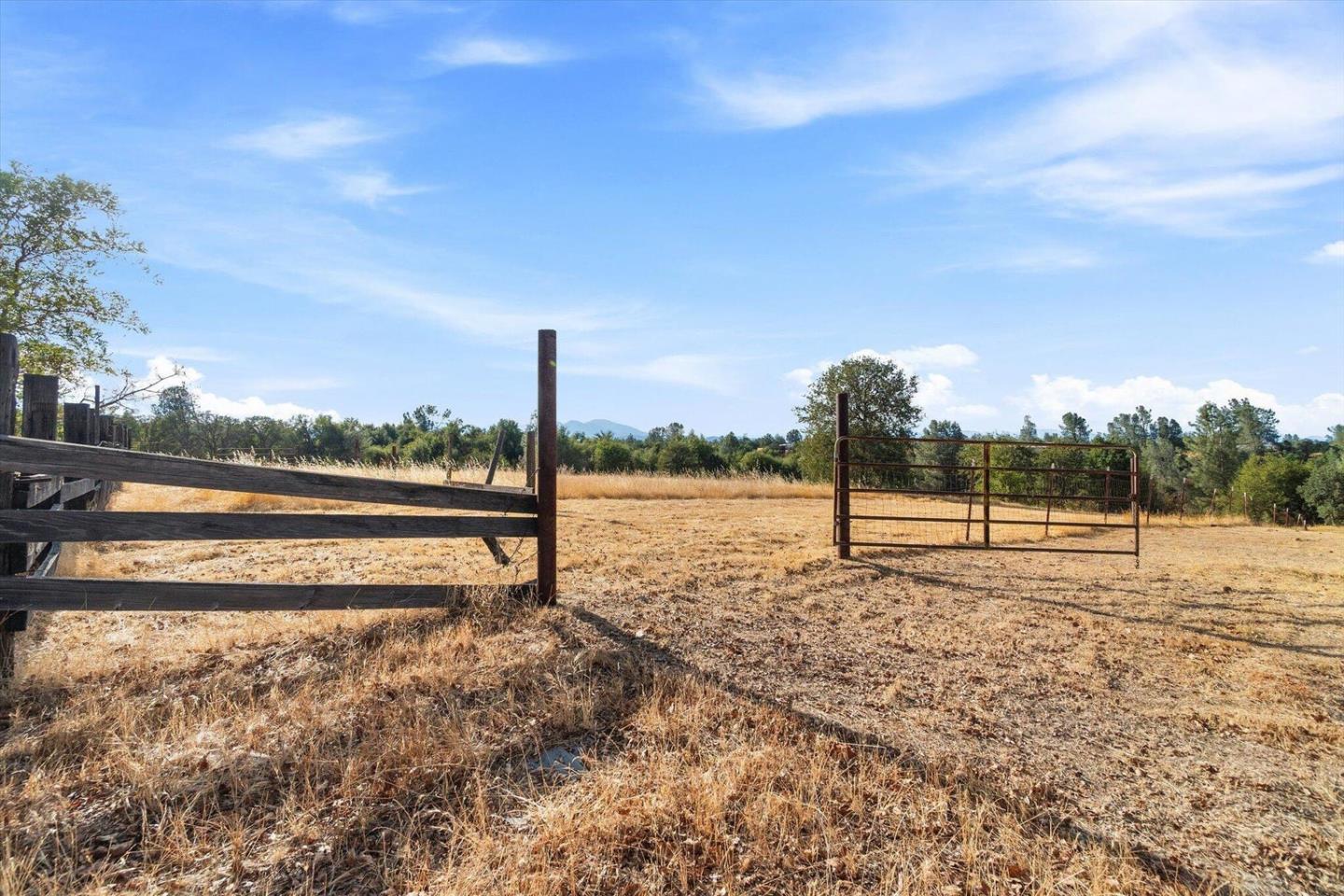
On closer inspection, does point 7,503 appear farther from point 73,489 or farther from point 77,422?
point 77,422

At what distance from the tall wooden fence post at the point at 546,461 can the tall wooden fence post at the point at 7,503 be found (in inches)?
133

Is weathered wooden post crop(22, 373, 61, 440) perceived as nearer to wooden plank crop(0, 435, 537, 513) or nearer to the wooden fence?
the wooden fence

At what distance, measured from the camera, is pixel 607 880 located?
8.55 feet

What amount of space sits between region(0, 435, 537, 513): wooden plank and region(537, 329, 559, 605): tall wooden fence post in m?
0.70

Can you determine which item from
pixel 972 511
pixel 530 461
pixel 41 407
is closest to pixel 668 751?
pixel 41 407

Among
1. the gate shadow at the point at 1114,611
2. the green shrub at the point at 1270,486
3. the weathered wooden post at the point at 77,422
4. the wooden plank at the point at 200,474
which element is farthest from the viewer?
the green shrub at the point at 1270,486

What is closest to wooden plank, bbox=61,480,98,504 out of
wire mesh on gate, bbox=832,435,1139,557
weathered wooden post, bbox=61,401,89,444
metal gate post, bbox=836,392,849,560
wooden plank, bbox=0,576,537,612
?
weathered wooden post, bbox=61,401,89,444

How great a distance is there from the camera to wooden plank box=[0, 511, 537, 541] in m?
4.12

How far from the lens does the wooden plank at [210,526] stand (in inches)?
162

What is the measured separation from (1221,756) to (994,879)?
2.36 meters

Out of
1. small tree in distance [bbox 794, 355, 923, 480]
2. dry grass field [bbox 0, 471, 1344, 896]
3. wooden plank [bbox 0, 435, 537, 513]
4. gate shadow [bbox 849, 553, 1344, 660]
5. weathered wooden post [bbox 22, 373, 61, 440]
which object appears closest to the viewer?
dry grass field [bbox 0, 471, 1344, 896]

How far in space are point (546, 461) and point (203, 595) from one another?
2.60m

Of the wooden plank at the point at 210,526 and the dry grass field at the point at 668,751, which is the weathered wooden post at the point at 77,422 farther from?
the wooden plank at the point at 210,526

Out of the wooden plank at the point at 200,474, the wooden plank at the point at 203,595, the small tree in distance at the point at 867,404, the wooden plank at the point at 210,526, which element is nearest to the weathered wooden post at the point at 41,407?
the wooden plank at the point at 200,474
